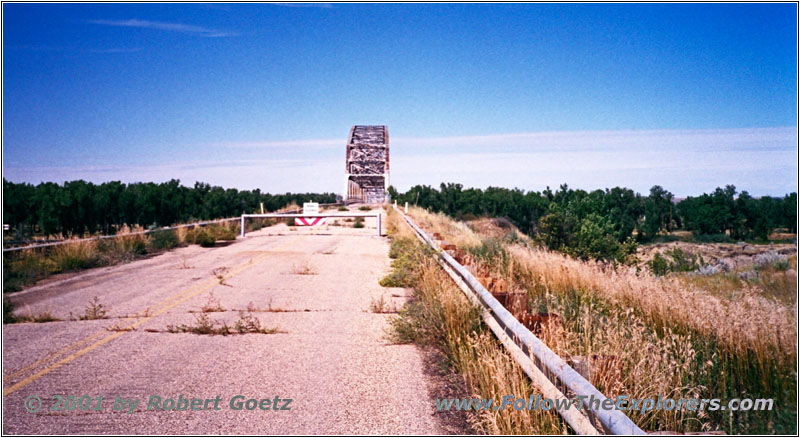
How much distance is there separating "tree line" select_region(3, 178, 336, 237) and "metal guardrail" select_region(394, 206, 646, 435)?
78.7ft

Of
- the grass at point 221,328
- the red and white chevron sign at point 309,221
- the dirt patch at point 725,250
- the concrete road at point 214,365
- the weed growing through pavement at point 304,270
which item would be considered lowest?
the dirt patch at point 725,250

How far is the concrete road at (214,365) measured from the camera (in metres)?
4.13

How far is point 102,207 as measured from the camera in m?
32.8

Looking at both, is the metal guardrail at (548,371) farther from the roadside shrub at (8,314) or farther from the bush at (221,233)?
the bush at (221,233)

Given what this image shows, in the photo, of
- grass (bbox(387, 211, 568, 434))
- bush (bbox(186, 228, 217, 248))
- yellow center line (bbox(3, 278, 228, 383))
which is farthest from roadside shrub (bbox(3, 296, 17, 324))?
bush (bbox(186, 228, 217, 248))

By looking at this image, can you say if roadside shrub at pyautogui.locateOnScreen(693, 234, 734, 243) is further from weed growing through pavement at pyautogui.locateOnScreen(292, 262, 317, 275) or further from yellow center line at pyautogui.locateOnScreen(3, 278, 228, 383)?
yellow center line at pyautogui.locateOnScreen(3, 278, 228, 383)

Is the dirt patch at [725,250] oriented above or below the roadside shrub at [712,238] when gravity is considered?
below

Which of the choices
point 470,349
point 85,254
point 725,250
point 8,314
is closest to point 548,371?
point 470,349

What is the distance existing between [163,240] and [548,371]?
16.9 metres

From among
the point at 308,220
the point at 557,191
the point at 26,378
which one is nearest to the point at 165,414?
the point at 26,378

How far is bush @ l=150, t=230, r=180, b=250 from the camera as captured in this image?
1769 centimetres

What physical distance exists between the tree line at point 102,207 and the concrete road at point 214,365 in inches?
732

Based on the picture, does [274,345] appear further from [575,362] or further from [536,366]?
[575,362]

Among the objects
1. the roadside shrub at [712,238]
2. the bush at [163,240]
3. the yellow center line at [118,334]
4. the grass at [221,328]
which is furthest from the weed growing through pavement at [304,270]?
the roadside shrub at [712,238]
